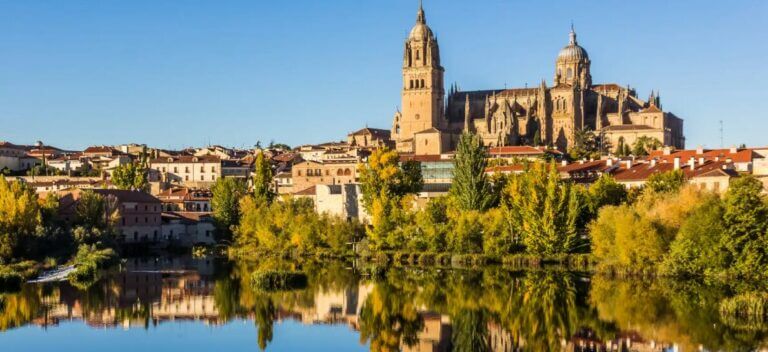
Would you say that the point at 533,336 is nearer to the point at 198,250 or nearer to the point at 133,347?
the point at 133,347

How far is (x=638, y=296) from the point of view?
104ft

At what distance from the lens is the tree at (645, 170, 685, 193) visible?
45.9 m

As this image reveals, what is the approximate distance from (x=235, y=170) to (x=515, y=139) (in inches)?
947

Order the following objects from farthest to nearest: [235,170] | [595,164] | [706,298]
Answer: [235,170] < [595,164] < [706,298]

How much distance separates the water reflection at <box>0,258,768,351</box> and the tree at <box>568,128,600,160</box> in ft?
140

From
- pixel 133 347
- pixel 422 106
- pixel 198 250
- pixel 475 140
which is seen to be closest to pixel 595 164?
pixel 475 140

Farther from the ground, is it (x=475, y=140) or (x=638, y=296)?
(x=475, y=140)

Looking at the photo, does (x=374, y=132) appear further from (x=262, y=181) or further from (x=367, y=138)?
(x=262, y=181)

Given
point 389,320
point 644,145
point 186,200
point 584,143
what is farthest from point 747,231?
point 584,143

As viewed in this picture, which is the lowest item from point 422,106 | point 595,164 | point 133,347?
point 133,347

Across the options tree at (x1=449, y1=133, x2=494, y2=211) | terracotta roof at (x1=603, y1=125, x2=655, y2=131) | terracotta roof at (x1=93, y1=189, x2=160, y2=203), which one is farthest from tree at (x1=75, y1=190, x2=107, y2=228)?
terracotta roof at (x1=603, y1=125, x2=655, y2=131)

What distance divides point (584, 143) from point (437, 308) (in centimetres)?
5737

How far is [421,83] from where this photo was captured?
94125 mm

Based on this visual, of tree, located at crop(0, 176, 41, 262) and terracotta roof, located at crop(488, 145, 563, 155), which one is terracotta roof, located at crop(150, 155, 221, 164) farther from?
tree, located at crop(0, 176, 41, 262)
